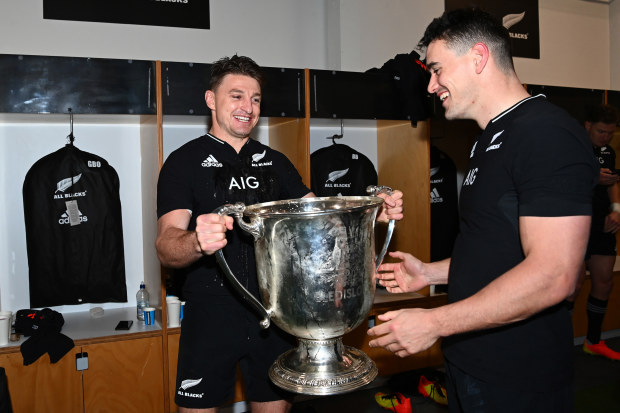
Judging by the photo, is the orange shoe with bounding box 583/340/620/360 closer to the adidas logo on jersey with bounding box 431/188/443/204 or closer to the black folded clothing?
the adidas logo on jersey with bounding box 431/188/443/204

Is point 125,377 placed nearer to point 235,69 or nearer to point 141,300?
point 141,300

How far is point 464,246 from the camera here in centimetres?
145

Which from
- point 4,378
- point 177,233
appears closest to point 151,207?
point 4,378

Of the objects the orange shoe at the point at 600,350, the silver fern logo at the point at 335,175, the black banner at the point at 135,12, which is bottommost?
the orange shoe at the point at 600,350

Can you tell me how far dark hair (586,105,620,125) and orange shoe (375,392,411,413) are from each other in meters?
2.66

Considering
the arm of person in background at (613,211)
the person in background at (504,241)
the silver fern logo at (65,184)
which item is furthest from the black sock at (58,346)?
the arm of person in background at (613,211)

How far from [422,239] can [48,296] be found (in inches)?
95.2

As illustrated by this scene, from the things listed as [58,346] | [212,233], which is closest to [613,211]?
[212,233]

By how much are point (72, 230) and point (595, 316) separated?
12.5 ft

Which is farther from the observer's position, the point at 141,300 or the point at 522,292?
the point at 141,300

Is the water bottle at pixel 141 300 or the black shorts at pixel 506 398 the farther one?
the water bottle at pixel 141 300

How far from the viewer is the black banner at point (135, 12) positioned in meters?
3.39

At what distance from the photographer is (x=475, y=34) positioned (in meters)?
1.45

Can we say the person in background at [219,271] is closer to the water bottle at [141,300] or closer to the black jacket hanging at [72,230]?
the water bottle at [141,300]
